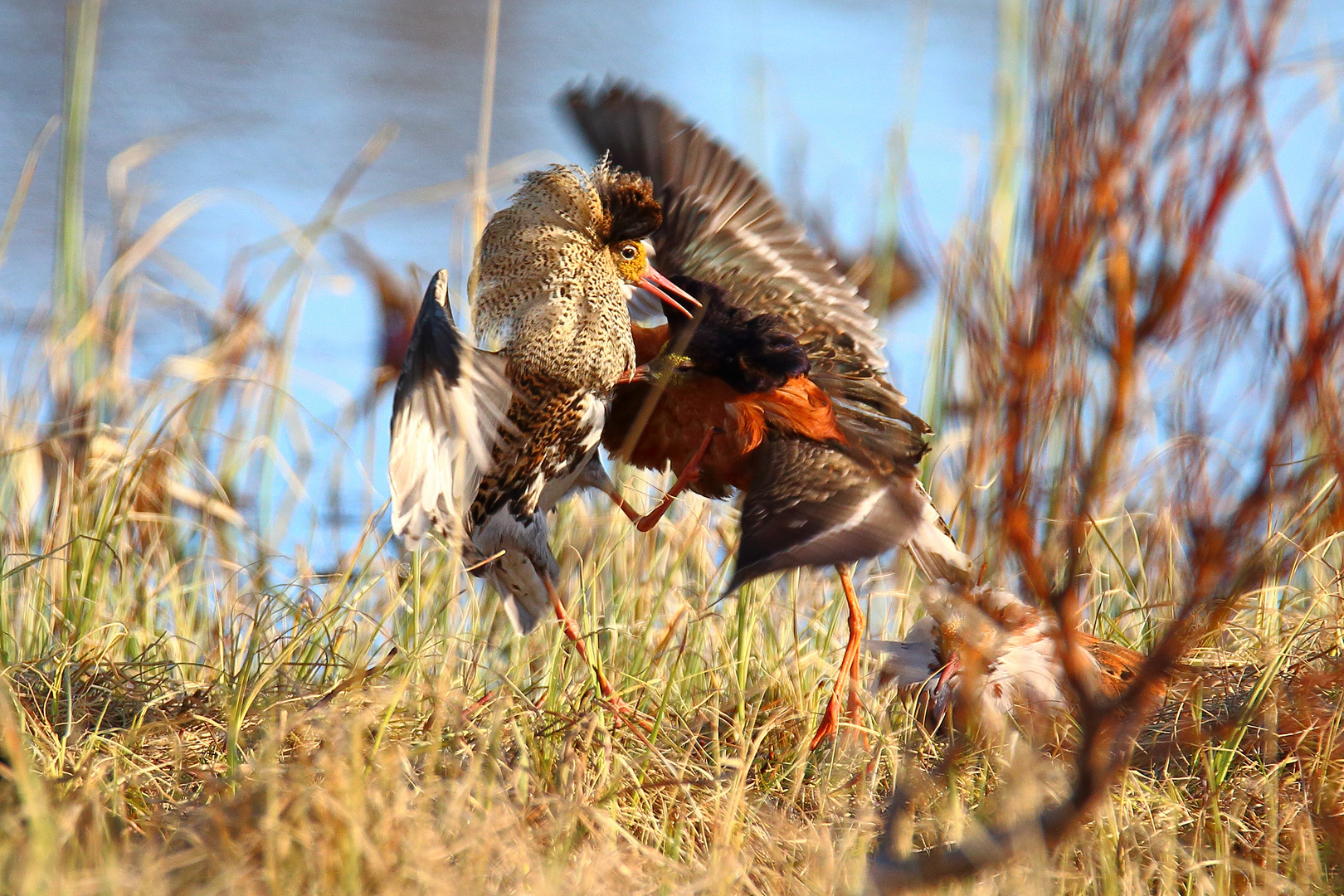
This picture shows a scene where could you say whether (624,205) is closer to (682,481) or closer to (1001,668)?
(682,481)

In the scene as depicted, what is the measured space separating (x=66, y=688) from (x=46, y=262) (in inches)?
204

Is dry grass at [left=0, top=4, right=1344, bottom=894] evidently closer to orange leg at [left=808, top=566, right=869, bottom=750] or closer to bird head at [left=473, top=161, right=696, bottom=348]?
orange leg at [left=808, top=566, right=869, bottom=750]

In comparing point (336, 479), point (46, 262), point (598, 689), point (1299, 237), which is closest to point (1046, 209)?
point (1299, 237)

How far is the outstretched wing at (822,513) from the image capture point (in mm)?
2549

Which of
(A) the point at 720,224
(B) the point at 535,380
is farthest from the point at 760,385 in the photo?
(A) the point at 720,224

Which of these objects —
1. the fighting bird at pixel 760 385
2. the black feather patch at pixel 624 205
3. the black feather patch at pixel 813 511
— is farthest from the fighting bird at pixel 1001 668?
the black feather patch at pixel 624 205

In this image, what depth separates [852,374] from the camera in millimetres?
3236

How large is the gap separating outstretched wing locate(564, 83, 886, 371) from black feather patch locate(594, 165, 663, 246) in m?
0.22

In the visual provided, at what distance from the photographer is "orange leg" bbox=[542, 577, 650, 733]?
2639mm

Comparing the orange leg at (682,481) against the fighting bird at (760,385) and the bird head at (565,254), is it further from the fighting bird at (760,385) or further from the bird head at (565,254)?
the bird head at (565,254)

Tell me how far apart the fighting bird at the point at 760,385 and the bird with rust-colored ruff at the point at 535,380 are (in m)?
0.15

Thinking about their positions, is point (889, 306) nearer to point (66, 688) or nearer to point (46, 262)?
point (66, 688)

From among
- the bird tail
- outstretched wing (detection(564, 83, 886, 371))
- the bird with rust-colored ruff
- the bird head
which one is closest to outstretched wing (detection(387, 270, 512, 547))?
the bird with rust-colored ruff

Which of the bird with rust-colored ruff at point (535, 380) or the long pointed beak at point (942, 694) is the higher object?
the bird with rust-colored ruff at point (535, 380)
